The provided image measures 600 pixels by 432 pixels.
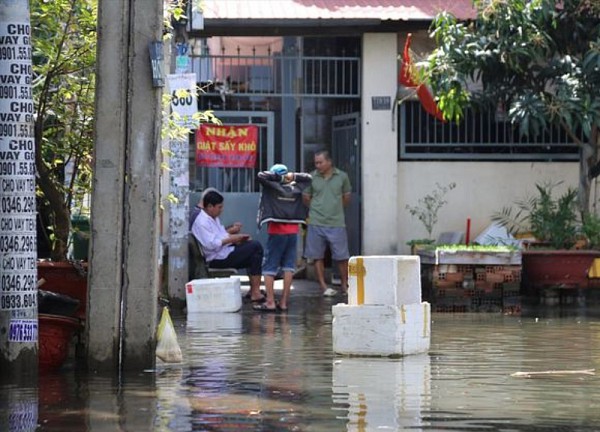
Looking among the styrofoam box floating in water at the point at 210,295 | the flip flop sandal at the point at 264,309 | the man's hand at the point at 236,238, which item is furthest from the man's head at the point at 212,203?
the flip flop sandal at the point at 264,309

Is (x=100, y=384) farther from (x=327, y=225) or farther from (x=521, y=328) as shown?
(x=327, y=225)

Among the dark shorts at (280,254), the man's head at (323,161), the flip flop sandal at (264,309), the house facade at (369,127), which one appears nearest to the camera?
the flip flop sandal at (264,309)

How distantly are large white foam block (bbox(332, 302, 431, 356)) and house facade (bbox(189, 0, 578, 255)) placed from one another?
812 cm

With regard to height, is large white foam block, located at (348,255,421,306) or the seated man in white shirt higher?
the seated man in white shirt

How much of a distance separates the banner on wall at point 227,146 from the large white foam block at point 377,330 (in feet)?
28.2

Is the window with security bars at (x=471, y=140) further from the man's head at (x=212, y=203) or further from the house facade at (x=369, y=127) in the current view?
the man's head at (x=212, y=203)

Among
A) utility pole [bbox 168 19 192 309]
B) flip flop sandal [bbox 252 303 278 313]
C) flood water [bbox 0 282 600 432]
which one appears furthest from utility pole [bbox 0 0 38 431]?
utility pole [bbox 168 19 192 309]

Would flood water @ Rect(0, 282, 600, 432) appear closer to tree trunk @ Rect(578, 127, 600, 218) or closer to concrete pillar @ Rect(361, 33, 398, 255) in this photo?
tree trunk @ Rect(578, 127, 600, 218)

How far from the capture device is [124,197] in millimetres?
9383

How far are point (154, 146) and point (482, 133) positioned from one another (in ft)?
34.8

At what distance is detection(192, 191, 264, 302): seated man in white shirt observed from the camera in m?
15.7

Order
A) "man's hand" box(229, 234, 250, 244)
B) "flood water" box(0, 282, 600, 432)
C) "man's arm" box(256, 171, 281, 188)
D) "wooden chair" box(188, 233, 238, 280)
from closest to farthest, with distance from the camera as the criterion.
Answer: "flood water" box(0, 282, 600, 432), "man's arm" box(256, 171, 281, 188), "man's hand" box(229, 234, 250, 244), "wooden chair" box(188, 233, 238, 280)

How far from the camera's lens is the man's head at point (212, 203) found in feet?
51.4

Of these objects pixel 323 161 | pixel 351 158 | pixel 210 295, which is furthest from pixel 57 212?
pixel 351 158
